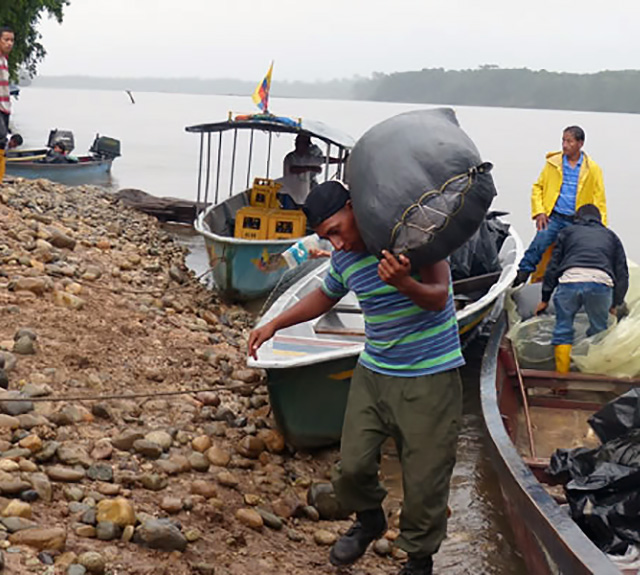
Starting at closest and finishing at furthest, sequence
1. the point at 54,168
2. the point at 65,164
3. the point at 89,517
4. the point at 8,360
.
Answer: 1. the point at 89,517
2. the point at 8,360
3. the point at 54,168
4. the point at 65,164

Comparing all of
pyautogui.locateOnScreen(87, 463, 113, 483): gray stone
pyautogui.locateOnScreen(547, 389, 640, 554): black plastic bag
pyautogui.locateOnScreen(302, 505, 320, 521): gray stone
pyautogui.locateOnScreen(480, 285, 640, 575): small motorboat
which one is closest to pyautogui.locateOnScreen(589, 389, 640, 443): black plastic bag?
pyautogui.locateOnScreen(547, 389, 640, 554): black plastic bag

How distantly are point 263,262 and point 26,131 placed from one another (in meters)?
55.9

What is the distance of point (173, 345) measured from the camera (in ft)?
22.7

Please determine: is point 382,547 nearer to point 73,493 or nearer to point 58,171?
point 73,493

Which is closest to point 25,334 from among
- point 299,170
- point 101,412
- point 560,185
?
point 101,412

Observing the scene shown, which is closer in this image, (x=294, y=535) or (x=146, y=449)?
(x=294, y=535)

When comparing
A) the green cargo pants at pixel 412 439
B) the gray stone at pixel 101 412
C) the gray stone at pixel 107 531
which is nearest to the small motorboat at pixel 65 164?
the gray stone at pixel 101 412

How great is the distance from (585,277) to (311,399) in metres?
A: 2.29

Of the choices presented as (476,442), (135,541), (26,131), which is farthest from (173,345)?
(26,131)

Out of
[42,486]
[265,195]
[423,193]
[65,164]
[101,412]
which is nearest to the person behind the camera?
[423,193]

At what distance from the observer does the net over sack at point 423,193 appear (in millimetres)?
2836

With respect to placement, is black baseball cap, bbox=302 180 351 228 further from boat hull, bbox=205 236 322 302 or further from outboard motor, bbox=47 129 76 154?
outboard motor, bbox=47 129 76 154

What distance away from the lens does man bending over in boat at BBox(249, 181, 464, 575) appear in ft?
10.1

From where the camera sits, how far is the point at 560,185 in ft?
24.5
